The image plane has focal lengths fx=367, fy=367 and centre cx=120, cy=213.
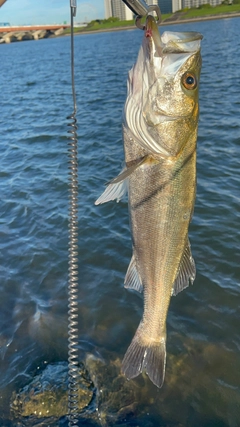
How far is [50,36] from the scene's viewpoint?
139250mm

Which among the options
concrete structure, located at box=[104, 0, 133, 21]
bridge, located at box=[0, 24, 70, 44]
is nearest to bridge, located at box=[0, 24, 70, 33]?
bridge, located at box=[0, 24, 70, 44]

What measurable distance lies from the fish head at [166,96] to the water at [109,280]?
357 centimetres

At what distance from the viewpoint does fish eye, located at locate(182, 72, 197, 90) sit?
266 centimetres

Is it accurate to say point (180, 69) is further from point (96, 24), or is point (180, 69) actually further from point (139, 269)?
point (96, 24)

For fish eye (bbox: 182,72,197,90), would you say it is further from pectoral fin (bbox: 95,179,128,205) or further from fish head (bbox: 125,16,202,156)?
pectoral fin (bbox: 95,179,128,205)

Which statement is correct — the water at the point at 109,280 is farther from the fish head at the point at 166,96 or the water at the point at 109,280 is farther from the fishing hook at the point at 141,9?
the fishing hook at the point at 141,9

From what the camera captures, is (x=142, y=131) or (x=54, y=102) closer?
(x=142, y=131)

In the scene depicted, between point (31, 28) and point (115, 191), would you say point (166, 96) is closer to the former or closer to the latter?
point (115, 191)

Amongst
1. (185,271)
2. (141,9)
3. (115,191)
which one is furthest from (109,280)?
(141,9)

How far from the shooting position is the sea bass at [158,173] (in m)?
2.63

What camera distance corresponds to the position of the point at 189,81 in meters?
2.68

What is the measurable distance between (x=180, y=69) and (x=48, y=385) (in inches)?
162

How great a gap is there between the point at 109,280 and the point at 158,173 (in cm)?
438

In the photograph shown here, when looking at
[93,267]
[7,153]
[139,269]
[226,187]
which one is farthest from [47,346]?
[7,153]
